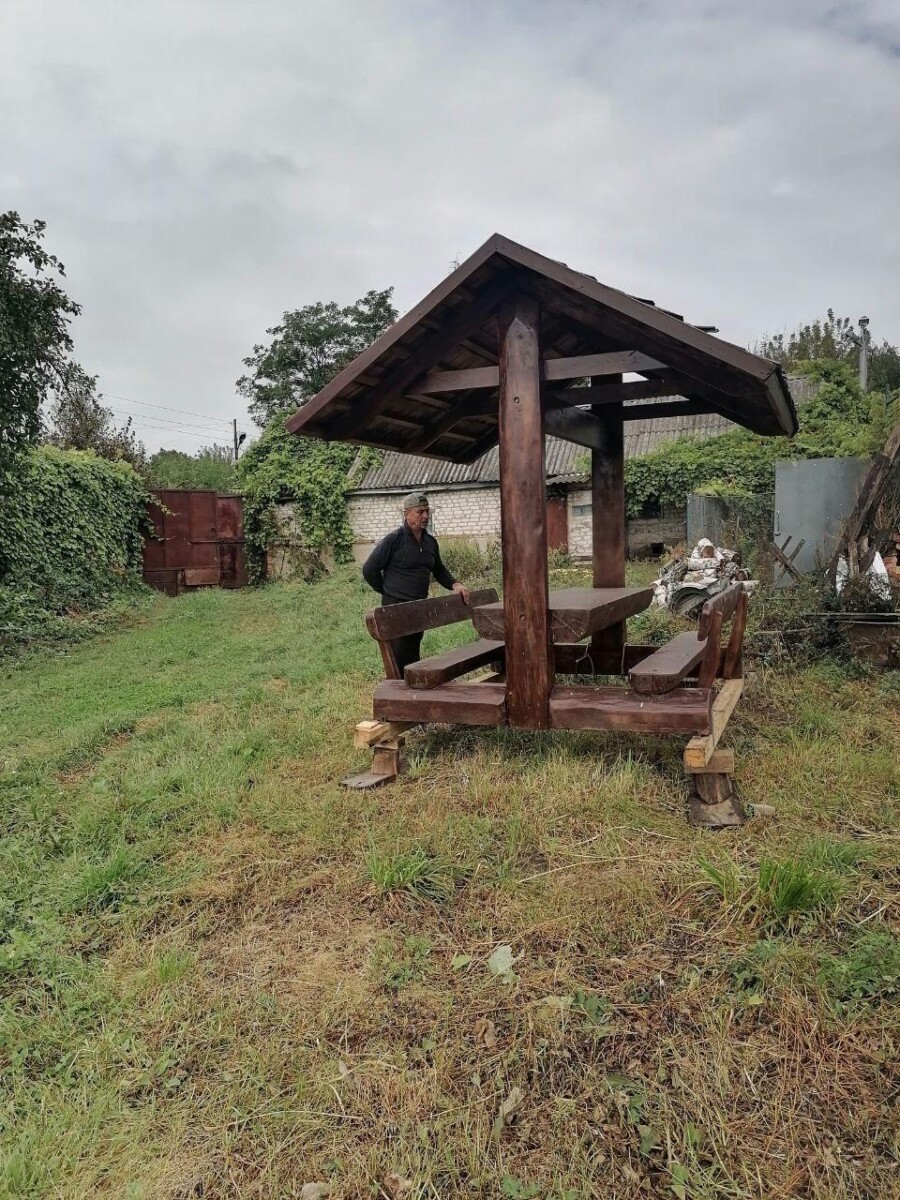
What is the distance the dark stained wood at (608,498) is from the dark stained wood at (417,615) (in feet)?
3.37

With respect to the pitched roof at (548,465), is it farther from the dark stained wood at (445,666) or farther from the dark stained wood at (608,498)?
the dark stained wood at (445,666)

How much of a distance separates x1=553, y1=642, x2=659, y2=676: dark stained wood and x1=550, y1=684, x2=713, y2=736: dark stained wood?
153 cm

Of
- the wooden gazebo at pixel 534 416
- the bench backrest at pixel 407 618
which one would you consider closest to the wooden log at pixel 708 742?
the wooden gazebo at pixel 534 416

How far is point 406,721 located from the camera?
4.59 m

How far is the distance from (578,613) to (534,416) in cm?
112

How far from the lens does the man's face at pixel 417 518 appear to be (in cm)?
567

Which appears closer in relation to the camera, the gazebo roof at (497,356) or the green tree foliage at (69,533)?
the gazebo roof at (497,356)

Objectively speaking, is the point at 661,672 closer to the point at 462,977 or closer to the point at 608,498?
the point at 462,977

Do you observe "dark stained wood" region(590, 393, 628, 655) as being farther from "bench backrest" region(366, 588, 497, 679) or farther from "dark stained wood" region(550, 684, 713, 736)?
"dark stained wood" region(550, 684, 713, 736)

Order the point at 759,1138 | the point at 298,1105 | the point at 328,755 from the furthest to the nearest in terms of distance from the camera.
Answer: the point at 328,755, the point at 298,1105, the point at 759,1138

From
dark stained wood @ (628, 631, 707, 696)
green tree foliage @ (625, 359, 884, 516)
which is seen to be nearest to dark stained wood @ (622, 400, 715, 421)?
dark stained wood @ (628, 631, 707, 696)

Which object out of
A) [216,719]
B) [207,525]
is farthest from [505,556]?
[207,525]

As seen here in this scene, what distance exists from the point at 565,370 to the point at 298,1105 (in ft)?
11.7

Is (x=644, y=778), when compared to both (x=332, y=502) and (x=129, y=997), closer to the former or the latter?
(x=129, y=997)
